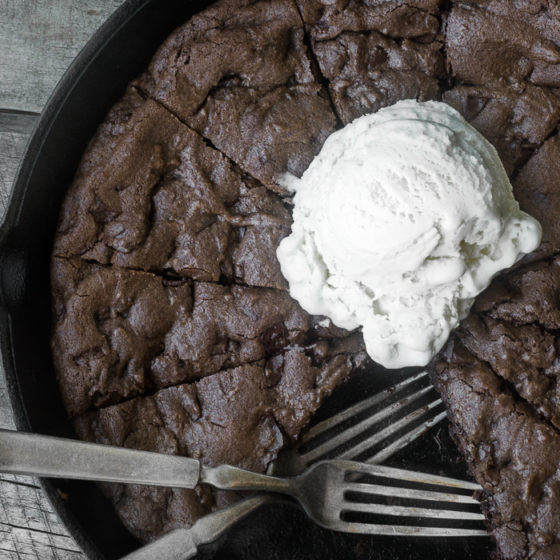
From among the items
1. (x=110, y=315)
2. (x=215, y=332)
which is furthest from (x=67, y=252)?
(x=215, y=332)

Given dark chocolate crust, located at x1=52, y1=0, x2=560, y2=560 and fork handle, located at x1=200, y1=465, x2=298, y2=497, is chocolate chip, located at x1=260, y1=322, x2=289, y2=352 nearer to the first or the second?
dark chocolate crust, located at x1=52, y1=0, x2=560, y2=560

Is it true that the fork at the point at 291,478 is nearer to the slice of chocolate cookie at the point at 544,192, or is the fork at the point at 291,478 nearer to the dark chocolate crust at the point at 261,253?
the dark chocolate crust at the point at 261,253

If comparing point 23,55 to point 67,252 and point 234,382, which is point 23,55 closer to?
point 67,252

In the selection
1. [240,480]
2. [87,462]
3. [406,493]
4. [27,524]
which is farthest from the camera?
[27,524]

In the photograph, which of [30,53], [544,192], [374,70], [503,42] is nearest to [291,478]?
[544,192]

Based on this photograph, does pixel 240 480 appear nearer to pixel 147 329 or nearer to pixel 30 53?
pixel 147 329

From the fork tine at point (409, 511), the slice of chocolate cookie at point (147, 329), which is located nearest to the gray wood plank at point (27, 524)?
the slice of chocolate cookie at point (147, 329)
